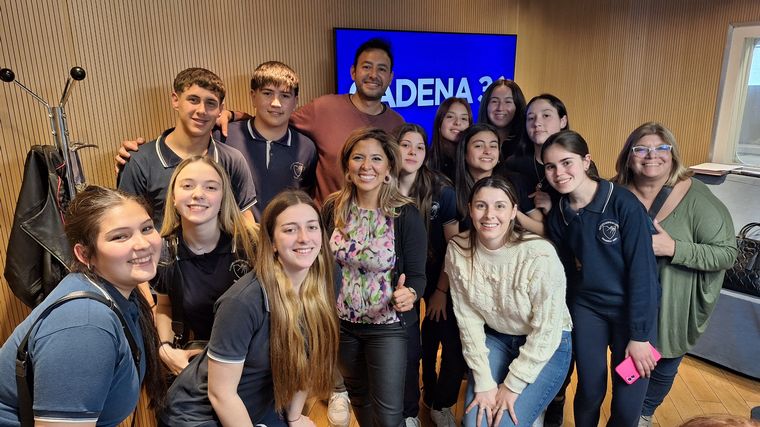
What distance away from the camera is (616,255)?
204cm

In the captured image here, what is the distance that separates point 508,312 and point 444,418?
0.77 meters

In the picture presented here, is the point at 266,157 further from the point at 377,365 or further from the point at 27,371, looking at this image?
the point at 27,371

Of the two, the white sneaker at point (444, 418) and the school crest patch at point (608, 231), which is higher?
the school crest patch at point (608, 231)

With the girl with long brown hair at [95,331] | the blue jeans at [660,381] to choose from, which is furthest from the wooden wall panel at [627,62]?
the girl with long brown hair at [95,331]

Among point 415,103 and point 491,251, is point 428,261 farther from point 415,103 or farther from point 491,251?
point 415,103

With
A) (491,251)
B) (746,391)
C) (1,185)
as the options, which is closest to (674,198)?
(491,251)

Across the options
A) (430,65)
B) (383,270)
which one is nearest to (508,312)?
(383,270)

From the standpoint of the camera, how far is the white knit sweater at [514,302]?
2.02 metres

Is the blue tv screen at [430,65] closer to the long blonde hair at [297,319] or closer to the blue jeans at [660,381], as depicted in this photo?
the long blonde hair at [297,319]

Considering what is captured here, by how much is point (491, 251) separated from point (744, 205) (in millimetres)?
2548

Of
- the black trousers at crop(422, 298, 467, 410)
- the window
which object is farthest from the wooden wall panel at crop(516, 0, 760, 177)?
the black trousers at crop(422, 298, 467, 410)

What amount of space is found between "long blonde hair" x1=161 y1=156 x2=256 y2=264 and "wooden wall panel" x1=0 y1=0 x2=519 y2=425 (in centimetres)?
89

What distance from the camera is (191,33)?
275cm

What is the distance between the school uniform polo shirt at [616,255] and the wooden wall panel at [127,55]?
1.97m
